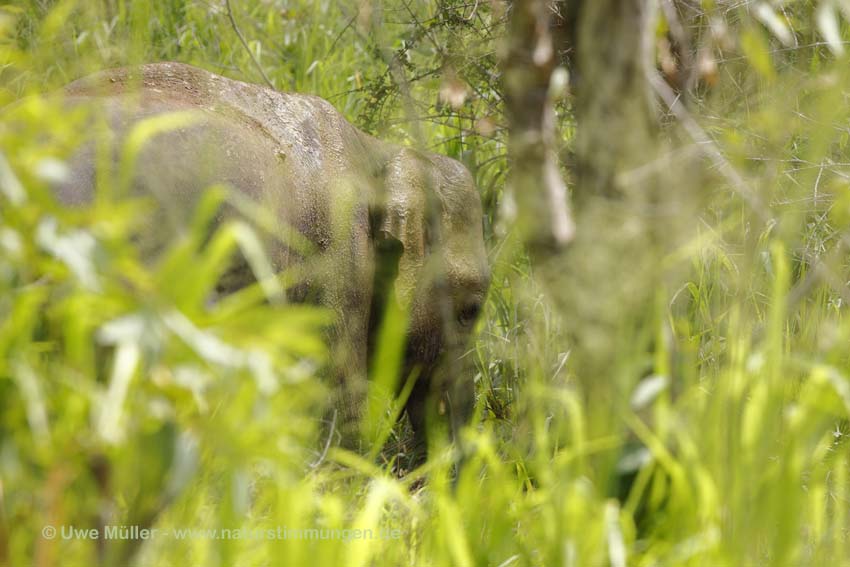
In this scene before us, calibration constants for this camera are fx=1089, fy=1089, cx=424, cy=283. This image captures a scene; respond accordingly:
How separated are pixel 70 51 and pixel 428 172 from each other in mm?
1906

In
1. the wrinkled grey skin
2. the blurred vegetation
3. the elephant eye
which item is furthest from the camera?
the elephant eye

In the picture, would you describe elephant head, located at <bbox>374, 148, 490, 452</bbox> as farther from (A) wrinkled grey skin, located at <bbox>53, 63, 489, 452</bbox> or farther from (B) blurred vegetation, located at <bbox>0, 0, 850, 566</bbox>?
(B) blurred vegetation, located at <bbox>0, 0, 850, 566</bbox>

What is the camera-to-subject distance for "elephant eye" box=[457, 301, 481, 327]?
3.79 m

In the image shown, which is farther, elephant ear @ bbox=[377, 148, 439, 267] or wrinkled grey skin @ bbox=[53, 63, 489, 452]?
elephant ear @ bbox=[377, 148, 439, 267]

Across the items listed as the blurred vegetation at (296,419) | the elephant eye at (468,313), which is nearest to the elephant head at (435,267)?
the elephant eye at (468,313)


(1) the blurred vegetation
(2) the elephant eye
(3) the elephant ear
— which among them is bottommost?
(2) the elephant eye

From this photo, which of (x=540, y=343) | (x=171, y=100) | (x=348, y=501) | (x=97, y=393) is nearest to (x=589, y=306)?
(x=348, y=501)

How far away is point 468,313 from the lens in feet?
12.5

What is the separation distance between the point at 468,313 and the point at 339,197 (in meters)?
0.72

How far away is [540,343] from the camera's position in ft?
12.3

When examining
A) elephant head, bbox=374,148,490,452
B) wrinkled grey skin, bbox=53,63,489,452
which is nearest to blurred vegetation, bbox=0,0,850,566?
wrinkled grey skin, bbox=53,63,489,452

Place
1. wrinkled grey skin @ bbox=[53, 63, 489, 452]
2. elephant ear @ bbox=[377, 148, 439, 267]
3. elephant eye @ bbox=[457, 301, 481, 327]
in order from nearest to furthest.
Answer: wrinkled grey skin @ bbox=[53, 63, 489, 452], elephant ear @ bbox=[377, 148, 439, 267], elephant eye @ bbox=[457, 301, 481, 327]

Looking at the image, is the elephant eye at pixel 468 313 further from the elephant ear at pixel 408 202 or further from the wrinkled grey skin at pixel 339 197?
the elephant ear at pixel 408 202

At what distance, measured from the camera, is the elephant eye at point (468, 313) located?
379 cm
